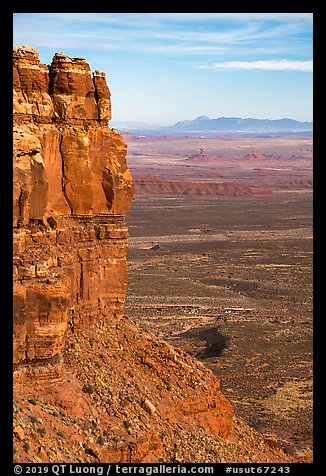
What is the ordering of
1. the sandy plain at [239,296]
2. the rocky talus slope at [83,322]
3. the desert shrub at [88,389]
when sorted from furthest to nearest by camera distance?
the sandy plain at [239,296] < the desert shrub at [88,389] < the rocky talus slope at [83,322]

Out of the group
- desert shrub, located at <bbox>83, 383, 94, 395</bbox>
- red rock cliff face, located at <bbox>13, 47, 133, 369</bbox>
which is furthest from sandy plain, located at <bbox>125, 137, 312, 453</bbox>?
desert shrub, located at <bbox>83, 383, 94, 395</bbox>

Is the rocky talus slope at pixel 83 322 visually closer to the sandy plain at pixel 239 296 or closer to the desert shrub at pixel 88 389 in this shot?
the desert shrub at pixel 88 389

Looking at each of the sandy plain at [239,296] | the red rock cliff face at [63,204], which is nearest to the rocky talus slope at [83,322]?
the red rock cliff face at [63,204]

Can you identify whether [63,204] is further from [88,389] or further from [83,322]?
[88,389]

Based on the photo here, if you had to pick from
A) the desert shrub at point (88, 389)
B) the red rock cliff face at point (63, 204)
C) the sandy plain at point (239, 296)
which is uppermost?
the red rock cliff face at point (63, 204)

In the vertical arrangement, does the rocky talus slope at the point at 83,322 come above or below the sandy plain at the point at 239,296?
above

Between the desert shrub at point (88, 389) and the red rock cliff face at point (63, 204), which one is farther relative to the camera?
the desert shrub at point (88, 389)
